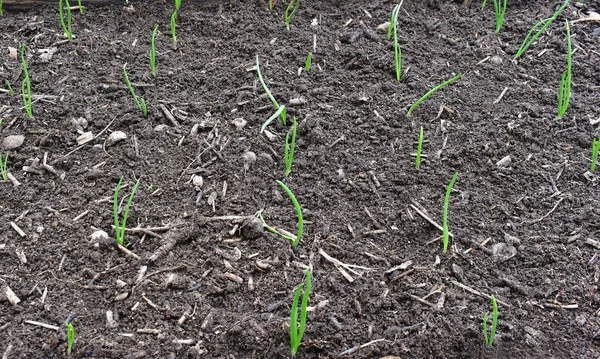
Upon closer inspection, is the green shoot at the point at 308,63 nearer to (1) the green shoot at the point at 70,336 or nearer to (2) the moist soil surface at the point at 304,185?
Answer: (2) the moist soil surface at the point at 304,185

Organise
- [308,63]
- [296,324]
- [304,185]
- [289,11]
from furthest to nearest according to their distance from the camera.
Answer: [289,11]
[308,63]
[304,185]
[296,324]

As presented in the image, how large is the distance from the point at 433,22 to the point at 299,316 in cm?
166

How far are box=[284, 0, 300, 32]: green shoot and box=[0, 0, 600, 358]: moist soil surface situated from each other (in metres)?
0.04

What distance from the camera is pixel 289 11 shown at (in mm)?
3021

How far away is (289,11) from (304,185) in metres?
1.10

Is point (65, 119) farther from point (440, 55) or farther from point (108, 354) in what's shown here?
point (440, 55)

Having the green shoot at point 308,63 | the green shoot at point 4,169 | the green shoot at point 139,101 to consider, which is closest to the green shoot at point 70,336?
the green shoot at point 4,169

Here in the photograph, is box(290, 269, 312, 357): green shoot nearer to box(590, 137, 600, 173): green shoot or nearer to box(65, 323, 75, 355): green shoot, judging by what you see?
box(65, 323, 75, 355): green shoot

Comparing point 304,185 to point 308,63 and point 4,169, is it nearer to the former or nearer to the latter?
point 308,63

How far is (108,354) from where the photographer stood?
1.78 m

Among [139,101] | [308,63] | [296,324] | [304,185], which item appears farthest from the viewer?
[308,63]

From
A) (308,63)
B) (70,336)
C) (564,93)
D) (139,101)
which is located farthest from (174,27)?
(564,93)

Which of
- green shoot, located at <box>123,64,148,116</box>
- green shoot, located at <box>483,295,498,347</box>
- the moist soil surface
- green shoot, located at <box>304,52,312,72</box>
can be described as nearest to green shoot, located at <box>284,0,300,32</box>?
the moist soil surface

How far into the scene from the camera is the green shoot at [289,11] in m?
2.87
